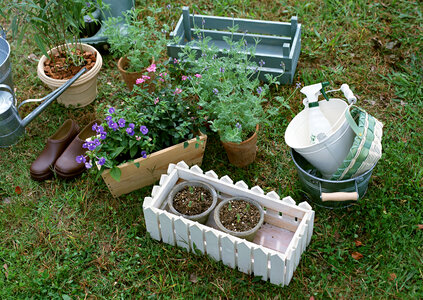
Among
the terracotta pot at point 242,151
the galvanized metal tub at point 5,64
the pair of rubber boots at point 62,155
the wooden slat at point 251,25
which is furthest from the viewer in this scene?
the wooden slat at point 251,25

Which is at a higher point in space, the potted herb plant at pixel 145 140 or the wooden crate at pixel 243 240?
the potted herb plant at pixel 145 140

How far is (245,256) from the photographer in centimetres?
279

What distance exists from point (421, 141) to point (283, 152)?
3.41ft

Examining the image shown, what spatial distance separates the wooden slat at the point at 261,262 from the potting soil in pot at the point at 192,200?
47 centimetres

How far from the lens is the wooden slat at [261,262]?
2.67 metres

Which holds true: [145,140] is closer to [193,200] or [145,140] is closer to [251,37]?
[193,200]

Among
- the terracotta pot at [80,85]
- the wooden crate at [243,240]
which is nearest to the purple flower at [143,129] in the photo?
the wooden crate at [243,240]

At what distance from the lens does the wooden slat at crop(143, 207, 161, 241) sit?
9.62 ft

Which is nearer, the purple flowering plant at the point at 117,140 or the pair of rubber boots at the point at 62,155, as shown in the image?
the purple flowering plant at the point at 117,140

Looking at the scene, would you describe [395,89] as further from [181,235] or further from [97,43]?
[97,43]

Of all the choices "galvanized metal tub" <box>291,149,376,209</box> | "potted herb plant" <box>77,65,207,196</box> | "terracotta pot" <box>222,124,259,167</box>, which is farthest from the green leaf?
"galvanized metal tub" <box>291,149,376,209</box>

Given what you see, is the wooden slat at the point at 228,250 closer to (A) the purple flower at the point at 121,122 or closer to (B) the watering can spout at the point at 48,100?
(A) the purple flower at the point at 121,122

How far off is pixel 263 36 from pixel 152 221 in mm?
2068

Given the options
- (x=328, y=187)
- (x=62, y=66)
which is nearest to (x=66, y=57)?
(x=62, y=66)
